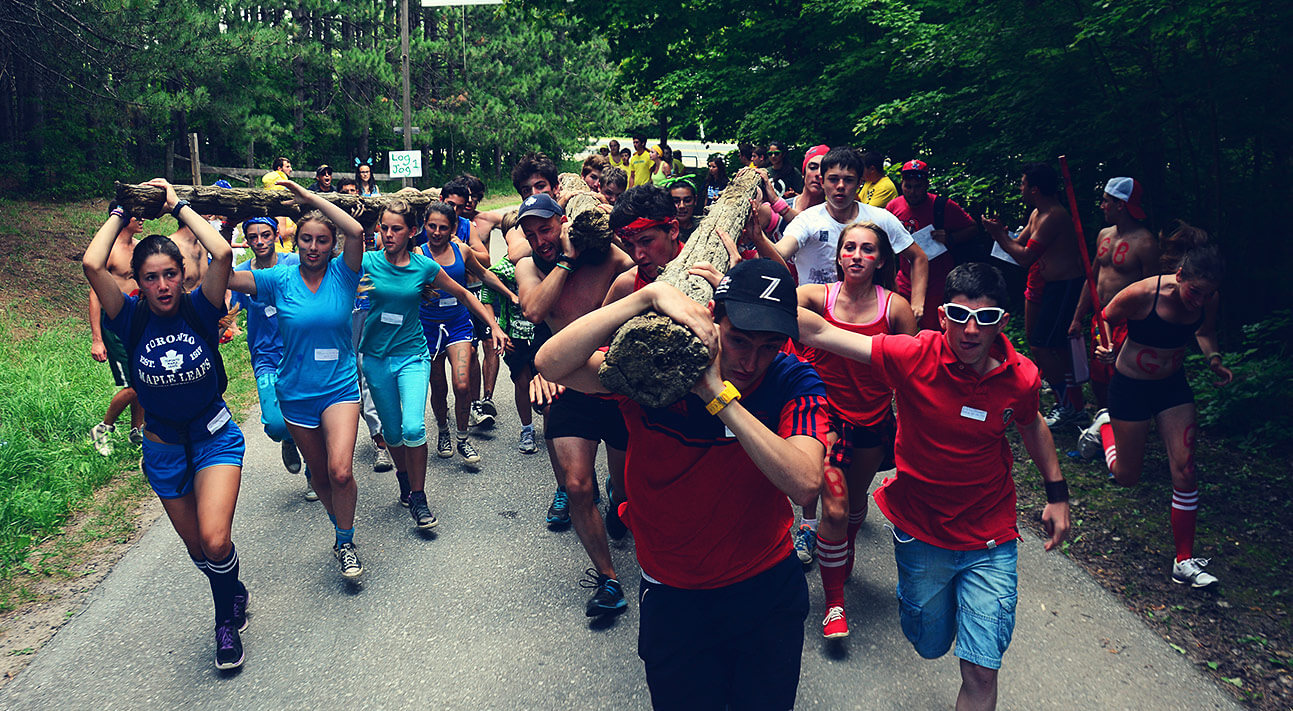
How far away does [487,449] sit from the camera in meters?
7.68

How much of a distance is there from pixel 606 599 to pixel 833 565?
123 cm

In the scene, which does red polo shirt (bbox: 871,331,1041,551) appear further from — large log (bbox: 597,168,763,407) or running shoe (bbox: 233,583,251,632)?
running shoe (bbox: 233,583,251,632)

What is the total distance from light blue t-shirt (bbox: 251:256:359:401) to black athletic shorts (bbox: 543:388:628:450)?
55.3 inches

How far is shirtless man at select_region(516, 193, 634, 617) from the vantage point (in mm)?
4781

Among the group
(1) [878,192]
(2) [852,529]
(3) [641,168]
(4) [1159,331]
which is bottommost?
(2) [852,529]

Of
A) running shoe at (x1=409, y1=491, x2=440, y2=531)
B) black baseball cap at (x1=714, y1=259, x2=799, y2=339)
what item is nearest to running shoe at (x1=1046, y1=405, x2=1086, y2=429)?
running shoe at (x1=409, y1=491, x2=440, y2=531)

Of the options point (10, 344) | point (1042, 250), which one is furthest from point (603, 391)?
point (10, 344)

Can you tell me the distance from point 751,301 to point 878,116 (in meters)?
7.40

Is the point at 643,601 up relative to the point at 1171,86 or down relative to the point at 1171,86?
down

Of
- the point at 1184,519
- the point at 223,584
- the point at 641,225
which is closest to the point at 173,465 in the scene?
the point at 223,584

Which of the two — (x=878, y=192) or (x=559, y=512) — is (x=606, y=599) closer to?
(x=559, y=512)

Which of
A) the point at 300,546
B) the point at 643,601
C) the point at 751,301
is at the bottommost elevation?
the point at 300,546

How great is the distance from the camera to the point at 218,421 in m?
4.41

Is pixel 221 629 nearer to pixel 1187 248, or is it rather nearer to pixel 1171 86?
pixel 1187 248
